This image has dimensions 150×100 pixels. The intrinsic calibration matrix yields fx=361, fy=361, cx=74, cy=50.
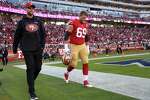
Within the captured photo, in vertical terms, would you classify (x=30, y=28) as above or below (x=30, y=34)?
above

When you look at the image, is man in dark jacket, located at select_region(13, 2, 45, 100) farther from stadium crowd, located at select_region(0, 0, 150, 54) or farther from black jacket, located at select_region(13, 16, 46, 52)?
stadium crowd, located at select_region(0, 0, 150, 54)

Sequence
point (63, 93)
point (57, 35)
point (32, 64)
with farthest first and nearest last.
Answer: point (57, 35) → point (63, 93) → point (32, 64)

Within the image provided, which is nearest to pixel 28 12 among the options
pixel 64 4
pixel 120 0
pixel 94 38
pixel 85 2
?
pixel 94 38

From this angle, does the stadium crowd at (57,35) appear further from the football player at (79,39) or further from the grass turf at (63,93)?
the grass turf at (63,93)

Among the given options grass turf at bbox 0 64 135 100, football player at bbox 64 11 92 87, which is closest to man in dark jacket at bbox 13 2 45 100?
grass turf at bbox 0 64 135 100

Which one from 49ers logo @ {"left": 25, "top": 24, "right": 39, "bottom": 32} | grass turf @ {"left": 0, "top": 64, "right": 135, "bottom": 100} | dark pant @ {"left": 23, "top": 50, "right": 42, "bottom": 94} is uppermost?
49ers logo @ {"left": 25, "top": 24, "right": 39, "bottom": 32}

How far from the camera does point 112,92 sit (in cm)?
786

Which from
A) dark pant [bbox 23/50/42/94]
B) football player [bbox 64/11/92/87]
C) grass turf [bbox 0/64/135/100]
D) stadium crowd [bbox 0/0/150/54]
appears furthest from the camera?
stadium crowd [bbox 0/0/150/54]

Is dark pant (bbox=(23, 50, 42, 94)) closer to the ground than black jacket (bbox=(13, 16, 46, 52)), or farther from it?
closer to the ground

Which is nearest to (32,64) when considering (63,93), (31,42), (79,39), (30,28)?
(31,42)

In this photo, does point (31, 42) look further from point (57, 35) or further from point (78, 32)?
point (57, 35)

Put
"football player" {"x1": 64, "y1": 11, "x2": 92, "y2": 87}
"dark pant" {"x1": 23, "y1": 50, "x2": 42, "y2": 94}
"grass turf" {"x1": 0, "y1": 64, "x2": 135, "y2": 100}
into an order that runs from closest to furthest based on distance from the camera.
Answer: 1. "dark pant" {"x1": 23, "y1": 50, "x2": 42, "y2": 94}
2. "grass turf" {"x1": 0, "y1": 64, "x2": 135, "y2": 100}
3. "football player" {"x1": 64, "y1": 11, "x2": 92, "y2": 87}

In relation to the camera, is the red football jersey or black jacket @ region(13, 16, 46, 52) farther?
the red football jersey

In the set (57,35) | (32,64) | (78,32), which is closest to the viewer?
(32,64)
